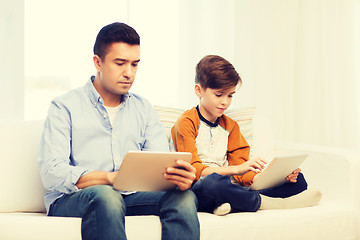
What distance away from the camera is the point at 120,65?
1.72 meters

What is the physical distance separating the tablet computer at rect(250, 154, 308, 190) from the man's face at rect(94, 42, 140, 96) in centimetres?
59

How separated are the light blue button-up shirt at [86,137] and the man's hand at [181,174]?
286mm

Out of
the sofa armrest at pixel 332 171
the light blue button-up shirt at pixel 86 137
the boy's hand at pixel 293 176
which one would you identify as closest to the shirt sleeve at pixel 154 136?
the light blue button-up shirt at pixel 86 137

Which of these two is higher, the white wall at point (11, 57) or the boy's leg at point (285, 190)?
the white wall at point (11, 57)

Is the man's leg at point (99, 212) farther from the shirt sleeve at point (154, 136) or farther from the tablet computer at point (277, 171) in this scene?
the tablet computer at point (277, 171)

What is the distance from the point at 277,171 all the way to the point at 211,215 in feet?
1.00

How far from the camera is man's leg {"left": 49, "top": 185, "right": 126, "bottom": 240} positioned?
137cm

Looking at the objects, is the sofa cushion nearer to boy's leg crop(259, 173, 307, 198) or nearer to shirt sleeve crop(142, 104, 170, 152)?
shirt sleeve crop(142, 104, 170, 152)

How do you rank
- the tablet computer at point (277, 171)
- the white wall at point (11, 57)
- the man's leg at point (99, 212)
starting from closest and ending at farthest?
the man's leg at point (99, 212)
the tablet computer at point (277, 171)
the white wall at point (11, 57)

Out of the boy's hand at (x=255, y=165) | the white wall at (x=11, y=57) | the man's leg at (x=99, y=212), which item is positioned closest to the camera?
the man's leg at (x=99, y=212)

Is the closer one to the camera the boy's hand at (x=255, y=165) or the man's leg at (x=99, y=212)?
the man's leg at (x=99, y=212)

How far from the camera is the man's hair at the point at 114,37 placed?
1714mm

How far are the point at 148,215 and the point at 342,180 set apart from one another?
88 cm

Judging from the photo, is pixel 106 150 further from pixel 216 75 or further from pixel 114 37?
pixel 216 75
